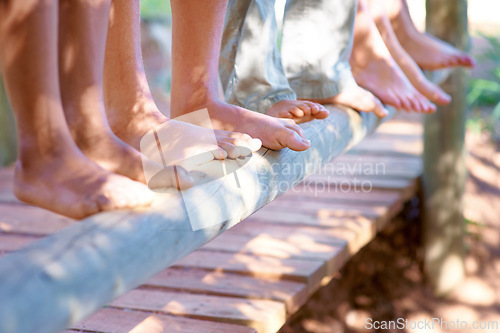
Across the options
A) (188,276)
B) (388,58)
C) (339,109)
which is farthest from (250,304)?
(388,58)

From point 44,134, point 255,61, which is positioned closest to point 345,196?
point 255,61

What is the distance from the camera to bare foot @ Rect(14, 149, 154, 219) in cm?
109

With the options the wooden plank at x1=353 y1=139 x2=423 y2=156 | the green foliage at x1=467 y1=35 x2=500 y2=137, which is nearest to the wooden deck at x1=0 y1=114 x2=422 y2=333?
the wooden plank at x1=353 y1=139 x2=423 y2=156

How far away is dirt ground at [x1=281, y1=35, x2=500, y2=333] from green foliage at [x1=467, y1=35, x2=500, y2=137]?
755mm

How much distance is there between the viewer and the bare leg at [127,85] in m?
1.50

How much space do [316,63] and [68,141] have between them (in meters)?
1.19

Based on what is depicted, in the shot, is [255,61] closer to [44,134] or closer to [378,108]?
[378,108]

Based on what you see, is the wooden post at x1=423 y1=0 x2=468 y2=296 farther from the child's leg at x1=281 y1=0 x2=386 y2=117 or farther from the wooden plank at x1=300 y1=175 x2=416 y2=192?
the child's leg at x1=281 y1=0 x2=386 y2=117

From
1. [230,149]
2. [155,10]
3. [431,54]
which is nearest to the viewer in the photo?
[230,149]

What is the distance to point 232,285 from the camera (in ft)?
7.60

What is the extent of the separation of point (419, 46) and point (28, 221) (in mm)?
1899

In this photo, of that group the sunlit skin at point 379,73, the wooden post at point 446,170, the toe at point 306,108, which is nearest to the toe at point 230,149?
the toe at point 306,108

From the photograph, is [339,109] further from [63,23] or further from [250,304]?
[63,23]

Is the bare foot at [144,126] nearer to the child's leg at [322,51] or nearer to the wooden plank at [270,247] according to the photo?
the child's leg at [322,51]
